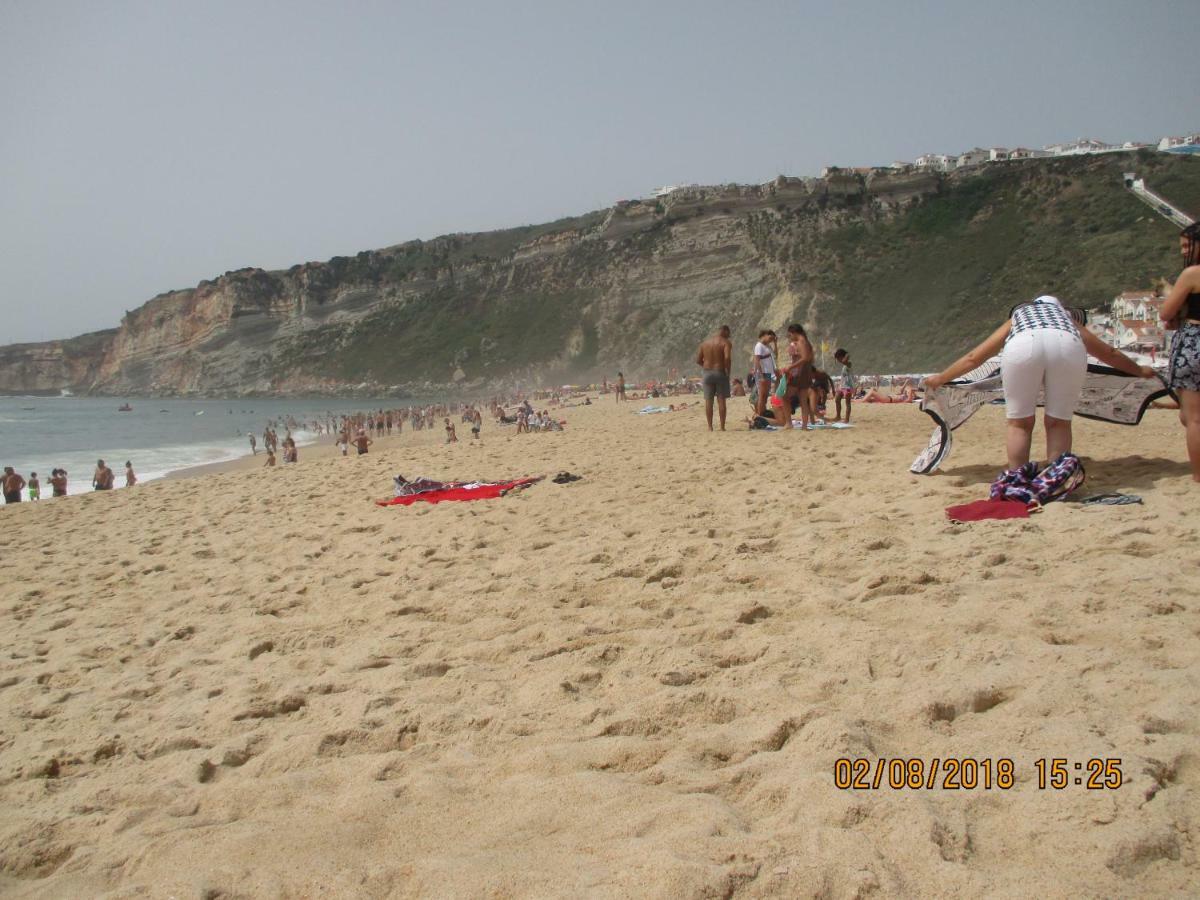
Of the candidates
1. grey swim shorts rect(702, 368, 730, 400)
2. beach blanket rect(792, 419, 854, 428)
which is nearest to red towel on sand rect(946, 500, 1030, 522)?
beach blanket rect(792, 419, 854, 428)

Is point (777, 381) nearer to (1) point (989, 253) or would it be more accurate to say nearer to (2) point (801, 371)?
(2) point (801, 371)

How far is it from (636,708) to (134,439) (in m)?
43.5

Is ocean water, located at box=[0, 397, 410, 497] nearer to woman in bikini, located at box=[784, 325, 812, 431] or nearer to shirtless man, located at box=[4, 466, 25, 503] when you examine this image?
shirtless man, located at box=[4, 466, 25, 503]

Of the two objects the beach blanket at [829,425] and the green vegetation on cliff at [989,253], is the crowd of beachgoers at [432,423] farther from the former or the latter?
the green vegetation on cliff at [989,253]

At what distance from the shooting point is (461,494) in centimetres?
725

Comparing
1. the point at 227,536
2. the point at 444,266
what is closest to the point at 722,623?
the point at 227,536

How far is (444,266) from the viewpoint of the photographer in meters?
89.2

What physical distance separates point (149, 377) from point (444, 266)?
134ft

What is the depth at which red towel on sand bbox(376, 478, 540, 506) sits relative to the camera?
712cm

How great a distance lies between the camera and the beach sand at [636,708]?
67.9 inches
